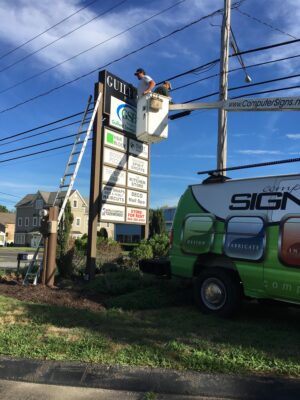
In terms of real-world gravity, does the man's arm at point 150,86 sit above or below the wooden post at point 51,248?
above

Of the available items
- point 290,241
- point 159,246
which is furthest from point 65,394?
point 159,246

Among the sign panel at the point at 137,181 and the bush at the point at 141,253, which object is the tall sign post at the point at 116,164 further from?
the bush at the point at 141,253

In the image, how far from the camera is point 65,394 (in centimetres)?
456

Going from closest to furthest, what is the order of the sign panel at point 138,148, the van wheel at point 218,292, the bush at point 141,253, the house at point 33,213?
the van wheel at point 218,292 → the bush at point 141,253 → the sign panel at point 138,148 → the house at point 33,213

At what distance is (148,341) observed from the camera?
589 centimetres

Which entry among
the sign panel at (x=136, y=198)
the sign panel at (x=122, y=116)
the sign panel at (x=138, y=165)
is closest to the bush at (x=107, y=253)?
the sign panel at (x=136, y=198)

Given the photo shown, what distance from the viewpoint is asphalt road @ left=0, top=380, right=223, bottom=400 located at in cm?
445

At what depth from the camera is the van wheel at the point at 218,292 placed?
741 cm

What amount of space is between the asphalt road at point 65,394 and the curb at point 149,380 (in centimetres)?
7

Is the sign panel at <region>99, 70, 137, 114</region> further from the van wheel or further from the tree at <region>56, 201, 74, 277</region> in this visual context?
the van wheel

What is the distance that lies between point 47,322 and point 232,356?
2.96 meters

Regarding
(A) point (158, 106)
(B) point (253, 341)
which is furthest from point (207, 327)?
(A) point (158, 106)

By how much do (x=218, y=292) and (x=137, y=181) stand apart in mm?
5797

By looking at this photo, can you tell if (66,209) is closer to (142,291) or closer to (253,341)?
(142,291)
